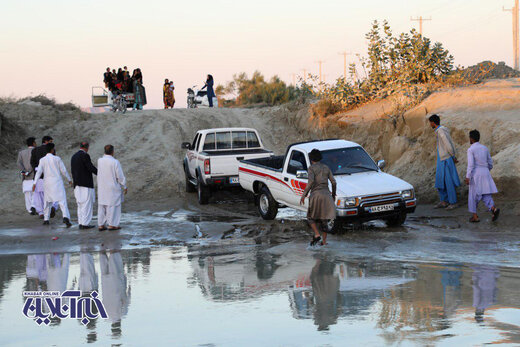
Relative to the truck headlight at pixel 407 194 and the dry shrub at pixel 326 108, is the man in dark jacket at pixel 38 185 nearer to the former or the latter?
the truck headlight at pixel 407 194

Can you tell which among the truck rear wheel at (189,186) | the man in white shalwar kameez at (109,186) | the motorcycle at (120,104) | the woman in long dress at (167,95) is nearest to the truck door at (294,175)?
the man in white shalwar kameez at (109,186)

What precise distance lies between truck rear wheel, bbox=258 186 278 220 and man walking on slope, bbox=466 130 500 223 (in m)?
Result: 4.23

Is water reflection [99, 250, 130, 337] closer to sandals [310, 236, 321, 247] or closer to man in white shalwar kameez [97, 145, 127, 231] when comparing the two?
man in white shalwar kameez [97, 145, 127, 231]

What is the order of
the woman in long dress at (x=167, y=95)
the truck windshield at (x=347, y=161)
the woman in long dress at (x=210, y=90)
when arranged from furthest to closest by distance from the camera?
1. the woman in long dress at (x=167, y=95)
2. the woman in long dress at (x=210, y=90)
3. the truck windshield at (x=347, y=161)

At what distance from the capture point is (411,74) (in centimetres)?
2294

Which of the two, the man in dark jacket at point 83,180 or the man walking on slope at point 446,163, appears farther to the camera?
the man walking on slope at point 446,163

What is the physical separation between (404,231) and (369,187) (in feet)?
3.71

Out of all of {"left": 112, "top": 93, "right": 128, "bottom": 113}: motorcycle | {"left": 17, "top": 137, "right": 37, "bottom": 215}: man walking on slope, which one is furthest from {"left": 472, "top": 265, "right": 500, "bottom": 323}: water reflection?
{"left": 112, "top": 93, "right": 128, "bottom": 113}: motorcycle

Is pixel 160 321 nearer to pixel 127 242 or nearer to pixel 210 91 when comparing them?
pixel 127 242

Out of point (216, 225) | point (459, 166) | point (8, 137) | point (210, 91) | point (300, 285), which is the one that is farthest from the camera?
point (210, 91)

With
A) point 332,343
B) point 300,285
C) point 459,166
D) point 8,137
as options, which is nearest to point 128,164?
point 8,137

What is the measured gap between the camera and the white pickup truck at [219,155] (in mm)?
16766

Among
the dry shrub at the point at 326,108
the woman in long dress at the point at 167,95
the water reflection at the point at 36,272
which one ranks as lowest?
the water reflection at the point at 36,272

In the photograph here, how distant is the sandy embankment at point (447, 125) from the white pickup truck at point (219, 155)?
4443 mm
